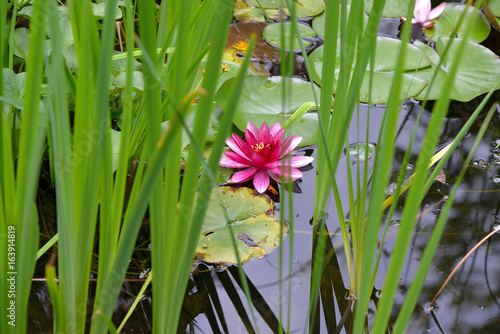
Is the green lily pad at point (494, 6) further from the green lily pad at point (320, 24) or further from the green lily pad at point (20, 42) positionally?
the green lily pad at point (20, 42)

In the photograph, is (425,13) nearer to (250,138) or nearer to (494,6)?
(494,6)

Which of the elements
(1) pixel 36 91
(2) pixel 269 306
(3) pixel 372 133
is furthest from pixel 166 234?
(3) pixel 372 133

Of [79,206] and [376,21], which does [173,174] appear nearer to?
[79,206]

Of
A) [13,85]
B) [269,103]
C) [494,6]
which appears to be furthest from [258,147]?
[494,6]

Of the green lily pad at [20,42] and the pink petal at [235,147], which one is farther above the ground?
the green lily pad at [20,42]

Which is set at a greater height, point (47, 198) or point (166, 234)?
point (166, 234)

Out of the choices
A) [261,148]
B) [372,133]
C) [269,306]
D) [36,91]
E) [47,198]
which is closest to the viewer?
[36,91]

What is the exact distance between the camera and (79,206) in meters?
0.68

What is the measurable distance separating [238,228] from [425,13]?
1.24 m

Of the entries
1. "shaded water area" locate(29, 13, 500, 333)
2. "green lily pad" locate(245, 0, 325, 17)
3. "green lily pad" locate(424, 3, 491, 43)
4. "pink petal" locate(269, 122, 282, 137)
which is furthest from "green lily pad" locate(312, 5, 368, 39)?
"shaded water area" locate(29, 13, 500, 333)

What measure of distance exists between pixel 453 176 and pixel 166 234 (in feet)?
3.08

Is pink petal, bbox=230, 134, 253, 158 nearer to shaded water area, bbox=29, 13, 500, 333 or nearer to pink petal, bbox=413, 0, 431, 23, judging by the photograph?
shaded water area, bbox=29, 13, 500, 333

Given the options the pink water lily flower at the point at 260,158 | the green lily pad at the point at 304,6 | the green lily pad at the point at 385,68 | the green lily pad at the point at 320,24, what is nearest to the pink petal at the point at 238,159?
the pink water lily flower at the point at 260,158

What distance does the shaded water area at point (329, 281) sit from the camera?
937mm
